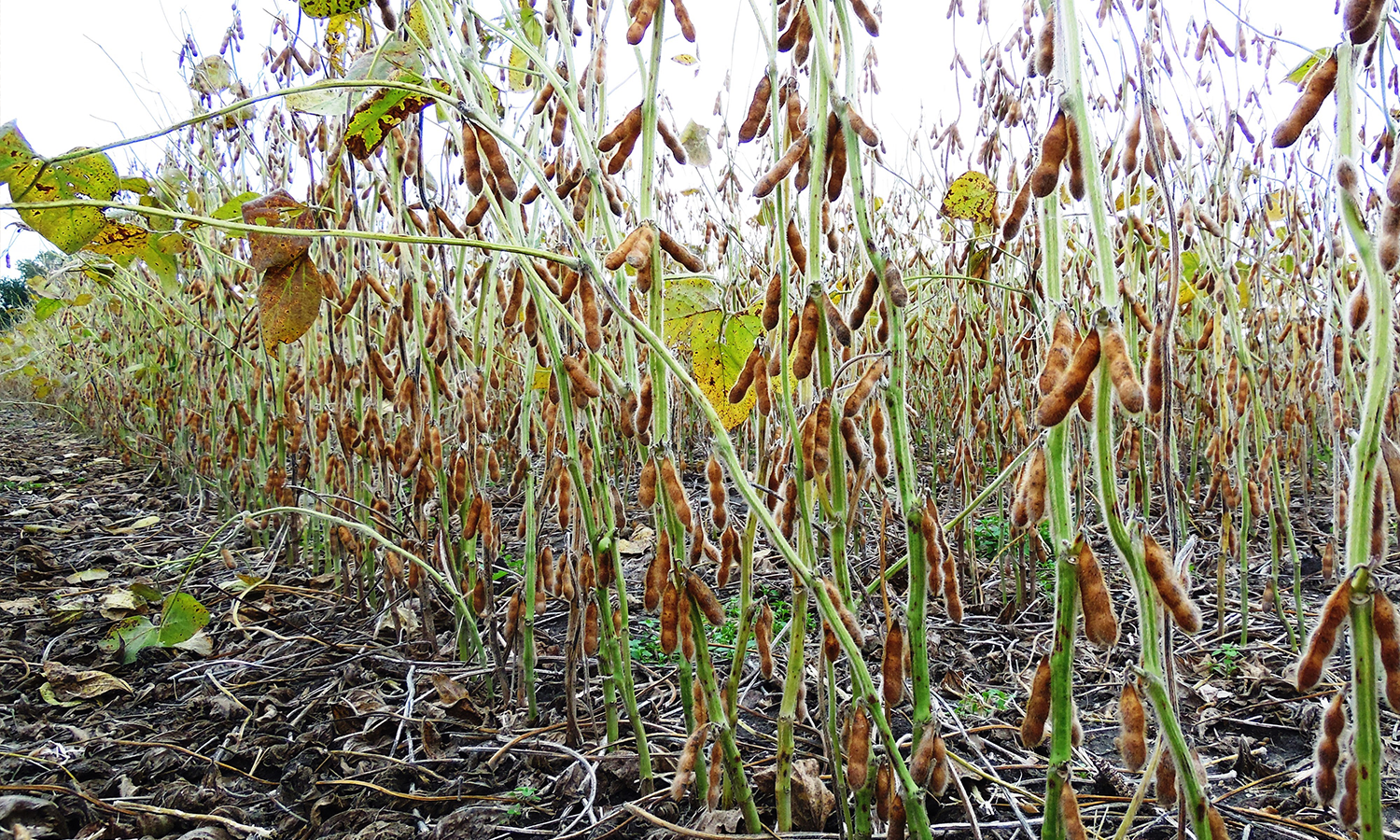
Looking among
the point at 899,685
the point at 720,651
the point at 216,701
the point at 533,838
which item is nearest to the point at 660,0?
the point at 899,685

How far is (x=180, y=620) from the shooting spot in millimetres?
1849

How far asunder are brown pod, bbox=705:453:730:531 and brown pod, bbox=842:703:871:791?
267 mm

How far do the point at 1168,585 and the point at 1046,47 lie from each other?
47 centimetres

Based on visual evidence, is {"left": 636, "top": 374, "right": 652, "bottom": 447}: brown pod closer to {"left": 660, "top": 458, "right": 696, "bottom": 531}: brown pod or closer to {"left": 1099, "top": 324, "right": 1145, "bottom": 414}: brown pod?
{"left": 660, "top": 458, "right": 696, "bottom": 531}: brown pod

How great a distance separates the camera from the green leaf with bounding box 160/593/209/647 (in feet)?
5.98

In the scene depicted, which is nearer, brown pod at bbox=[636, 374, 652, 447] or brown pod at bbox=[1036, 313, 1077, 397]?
brown pod at bbox=[1036, 313, 1077, 397]

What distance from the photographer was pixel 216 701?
1853 millimetres

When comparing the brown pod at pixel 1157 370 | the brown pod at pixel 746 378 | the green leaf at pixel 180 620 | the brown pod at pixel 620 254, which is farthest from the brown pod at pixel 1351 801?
the green leaf at pixel 180 620

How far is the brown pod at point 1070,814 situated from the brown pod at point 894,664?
179 mm

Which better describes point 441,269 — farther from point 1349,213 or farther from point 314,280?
point 1349,213

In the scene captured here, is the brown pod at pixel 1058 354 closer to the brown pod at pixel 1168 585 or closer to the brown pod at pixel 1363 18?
the brown pod at pixel 1168 585

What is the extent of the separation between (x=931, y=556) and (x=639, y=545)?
2.37 meters

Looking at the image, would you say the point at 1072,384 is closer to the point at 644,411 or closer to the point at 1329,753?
the point at 1329,753

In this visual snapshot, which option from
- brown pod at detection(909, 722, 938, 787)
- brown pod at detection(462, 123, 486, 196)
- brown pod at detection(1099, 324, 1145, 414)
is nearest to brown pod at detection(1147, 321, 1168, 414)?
brown pod at detection(1099, 324, 1145, 414)
